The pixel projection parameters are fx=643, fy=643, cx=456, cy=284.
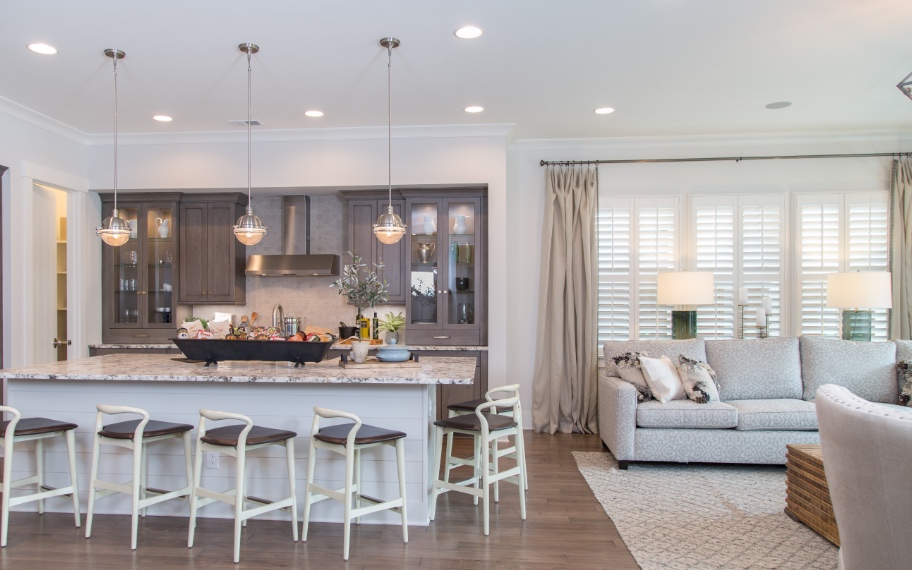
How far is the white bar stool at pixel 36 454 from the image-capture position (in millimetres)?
3410

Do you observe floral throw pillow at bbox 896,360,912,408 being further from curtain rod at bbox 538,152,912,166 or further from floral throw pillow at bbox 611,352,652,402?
curtain rod at bbox 538,152,912,166

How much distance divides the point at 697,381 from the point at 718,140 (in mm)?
2610

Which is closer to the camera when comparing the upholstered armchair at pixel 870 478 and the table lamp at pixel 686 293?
the upholstered armchair at pixel 870 478

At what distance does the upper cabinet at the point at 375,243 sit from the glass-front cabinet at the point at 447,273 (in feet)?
0.34

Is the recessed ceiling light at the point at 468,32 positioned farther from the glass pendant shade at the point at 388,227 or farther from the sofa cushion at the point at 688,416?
the sofa cushion at the point at 688,416

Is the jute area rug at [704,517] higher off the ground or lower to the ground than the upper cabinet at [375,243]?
lower

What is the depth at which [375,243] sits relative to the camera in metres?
6.15

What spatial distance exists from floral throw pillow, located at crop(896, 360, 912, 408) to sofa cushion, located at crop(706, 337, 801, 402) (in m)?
0.71

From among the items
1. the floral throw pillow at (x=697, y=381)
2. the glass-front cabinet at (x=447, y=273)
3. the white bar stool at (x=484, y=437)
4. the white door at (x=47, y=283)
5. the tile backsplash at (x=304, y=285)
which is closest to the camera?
the white bar stool at (x=484, y=437)

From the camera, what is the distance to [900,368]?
16.9ft

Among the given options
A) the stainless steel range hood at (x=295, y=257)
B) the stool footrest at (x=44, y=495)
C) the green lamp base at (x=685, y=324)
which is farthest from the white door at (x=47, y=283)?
the green lamp base at (x=685, y=324)

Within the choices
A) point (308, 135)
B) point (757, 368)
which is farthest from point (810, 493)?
point (308, 135)

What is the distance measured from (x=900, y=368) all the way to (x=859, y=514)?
4576 millimetres

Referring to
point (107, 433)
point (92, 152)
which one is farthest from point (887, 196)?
point (92, 152)
